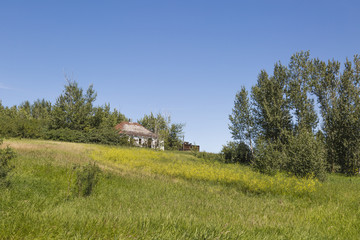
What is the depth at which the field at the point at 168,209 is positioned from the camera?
11.1ft

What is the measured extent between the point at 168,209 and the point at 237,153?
28.0m

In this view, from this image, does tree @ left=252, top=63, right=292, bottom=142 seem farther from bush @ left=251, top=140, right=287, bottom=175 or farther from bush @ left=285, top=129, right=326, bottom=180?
bush @ left=285, top=129, right=326, bottom=180

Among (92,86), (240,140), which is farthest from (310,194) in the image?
(92,86)

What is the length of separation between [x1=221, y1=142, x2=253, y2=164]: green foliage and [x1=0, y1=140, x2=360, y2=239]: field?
17152 millimetres

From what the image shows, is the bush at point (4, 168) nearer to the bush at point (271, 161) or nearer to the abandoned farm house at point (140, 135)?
the bush at point (271, 161)

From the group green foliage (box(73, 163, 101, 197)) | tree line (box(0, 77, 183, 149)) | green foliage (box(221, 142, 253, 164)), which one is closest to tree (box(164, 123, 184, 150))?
tree line (box(0, 77, 183, 149))

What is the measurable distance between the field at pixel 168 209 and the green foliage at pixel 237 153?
17152 millimetres

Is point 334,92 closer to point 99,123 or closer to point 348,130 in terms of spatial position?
point 348,130

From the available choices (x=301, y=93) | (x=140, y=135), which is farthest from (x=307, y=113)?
(x=140, y=135)

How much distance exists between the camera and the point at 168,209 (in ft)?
22.3

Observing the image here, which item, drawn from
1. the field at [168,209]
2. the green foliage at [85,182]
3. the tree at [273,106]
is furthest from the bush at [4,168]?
the tree at [273,106]

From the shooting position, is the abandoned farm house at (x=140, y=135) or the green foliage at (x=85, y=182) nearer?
the green foliage at (x=85, y=182)

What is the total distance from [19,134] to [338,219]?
4620 cm

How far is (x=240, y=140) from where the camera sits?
111ft
